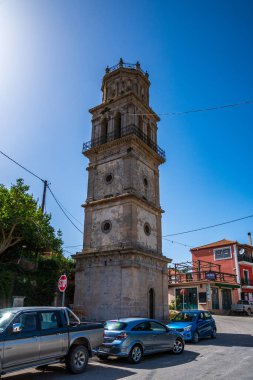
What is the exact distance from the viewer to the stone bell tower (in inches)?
813

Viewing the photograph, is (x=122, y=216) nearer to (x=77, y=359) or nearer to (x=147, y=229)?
(x=147, y=229)

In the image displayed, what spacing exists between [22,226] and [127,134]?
11.0 metres

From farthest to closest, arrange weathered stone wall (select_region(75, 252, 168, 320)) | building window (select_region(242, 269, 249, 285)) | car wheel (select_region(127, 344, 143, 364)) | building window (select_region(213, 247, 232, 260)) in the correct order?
building window (select_region(213, 247, 232, 260)) → building window (select_region(242, 269, 249, 285)) → weathered stone wall (select_region(75, 252, 168, 320)) → car wheel (select_region(127, 344, 143, 364))

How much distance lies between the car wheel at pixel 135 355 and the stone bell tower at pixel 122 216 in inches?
386

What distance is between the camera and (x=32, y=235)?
73.6 ft

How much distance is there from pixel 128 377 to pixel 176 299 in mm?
32697

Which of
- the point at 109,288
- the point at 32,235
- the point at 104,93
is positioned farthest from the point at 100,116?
the point at 109,288

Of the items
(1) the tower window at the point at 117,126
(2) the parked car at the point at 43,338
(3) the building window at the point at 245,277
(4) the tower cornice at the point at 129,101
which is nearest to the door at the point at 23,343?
(2) the parked car at the point at 43,338

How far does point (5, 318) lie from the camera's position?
7434mm

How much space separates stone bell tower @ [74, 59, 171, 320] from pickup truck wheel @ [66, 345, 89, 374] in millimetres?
11200

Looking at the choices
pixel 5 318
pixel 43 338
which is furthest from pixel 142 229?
pixel 5 318

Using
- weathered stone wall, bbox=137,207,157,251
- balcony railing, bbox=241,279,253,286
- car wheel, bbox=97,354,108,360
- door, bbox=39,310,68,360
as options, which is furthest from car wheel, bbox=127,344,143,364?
balcony railing, bbox=241,279,253,286

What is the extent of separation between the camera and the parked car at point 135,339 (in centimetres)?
961

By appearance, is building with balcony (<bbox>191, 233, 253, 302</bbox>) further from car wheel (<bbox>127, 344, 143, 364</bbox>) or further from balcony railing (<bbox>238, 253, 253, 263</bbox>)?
car wheel (<bbox>127, 344, 143, 364</bbox>)
